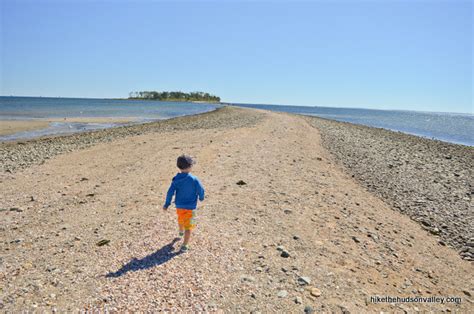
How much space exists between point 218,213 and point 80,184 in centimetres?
548

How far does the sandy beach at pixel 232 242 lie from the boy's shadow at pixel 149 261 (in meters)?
0.02

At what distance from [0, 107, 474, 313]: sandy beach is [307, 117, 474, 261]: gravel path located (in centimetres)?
8

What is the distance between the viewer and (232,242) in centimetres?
563

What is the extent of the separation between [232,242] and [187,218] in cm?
101

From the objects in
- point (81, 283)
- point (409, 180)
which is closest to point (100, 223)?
point (81, 283)

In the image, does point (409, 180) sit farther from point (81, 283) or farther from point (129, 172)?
point (81, 283)

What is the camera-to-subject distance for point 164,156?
13.5m

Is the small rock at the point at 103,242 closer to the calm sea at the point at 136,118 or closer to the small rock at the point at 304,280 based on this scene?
the small rock at the point at 304,280

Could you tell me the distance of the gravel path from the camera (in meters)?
8.14

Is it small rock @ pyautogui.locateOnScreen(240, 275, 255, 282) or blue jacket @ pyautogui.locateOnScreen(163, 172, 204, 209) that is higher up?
blue jacket @ pyautogui.locateOnScreen(163, 172, 204, 209)

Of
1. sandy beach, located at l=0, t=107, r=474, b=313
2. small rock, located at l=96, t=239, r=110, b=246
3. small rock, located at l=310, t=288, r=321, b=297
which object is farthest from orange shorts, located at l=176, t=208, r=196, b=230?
small rock, located at l=310, t=288, r=321, b=297

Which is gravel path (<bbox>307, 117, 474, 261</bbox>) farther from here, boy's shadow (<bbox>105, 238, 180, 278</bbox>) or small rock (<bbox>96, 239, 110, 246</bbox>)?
small rock (<bbox>96, 239, 110, 246</bbox>)

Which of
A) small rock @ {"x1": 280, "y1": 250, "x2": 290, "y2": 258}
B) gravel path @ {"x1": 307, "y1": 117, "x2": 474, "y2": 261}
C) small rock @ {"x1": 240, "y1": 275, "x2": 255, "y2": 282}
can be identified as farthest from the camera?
gravel path @ {"x1": 307, "y1": 117, "x2": 474, "y2": 261}

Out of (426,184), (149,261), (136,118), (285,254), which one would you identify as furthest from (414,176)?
(136,118)
